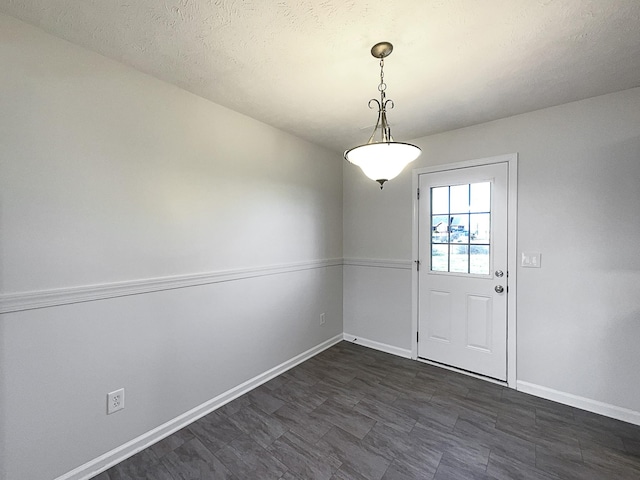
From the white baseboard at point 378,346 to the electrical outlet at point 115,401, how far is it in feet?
8.17

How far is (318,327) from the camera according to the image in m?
3.34

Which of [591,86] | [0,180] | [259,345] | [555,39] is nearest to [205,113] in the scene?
[0,180]

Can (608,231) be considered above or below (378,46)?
below

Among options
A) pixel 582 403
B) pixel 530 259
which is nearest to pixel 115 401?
pixel 530 259

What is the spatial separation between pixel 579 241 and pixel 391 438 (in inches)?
81.9

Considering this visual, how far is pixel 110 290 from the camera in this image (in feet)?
5.65

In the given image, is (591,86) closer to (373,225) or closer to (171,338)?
(373,225)

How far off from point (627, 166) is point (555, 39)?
4.16ft

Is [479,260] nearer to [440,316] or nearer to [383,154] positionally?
[440,316]

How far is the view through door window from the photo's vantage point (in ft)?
8.93

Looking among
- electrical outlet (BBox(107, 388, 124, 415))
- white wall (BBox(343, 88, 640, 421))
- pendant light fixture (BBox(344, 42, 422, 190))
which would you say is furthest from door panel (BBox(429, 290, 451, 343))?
electrical outlet (BBox(107, 388, 124, 415))

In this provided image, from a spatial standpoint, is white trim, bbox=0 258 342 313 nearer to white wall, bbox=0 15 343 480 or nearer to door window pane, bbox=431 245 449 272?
white wall, bbox=0 15 343 480

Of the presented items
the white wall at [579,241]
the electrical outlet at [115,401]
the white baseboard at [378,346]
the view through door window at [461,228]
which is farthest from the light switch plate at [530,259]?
the electrical outlet at [115,401]

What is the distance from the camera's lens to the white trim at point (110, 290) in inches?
56.2
